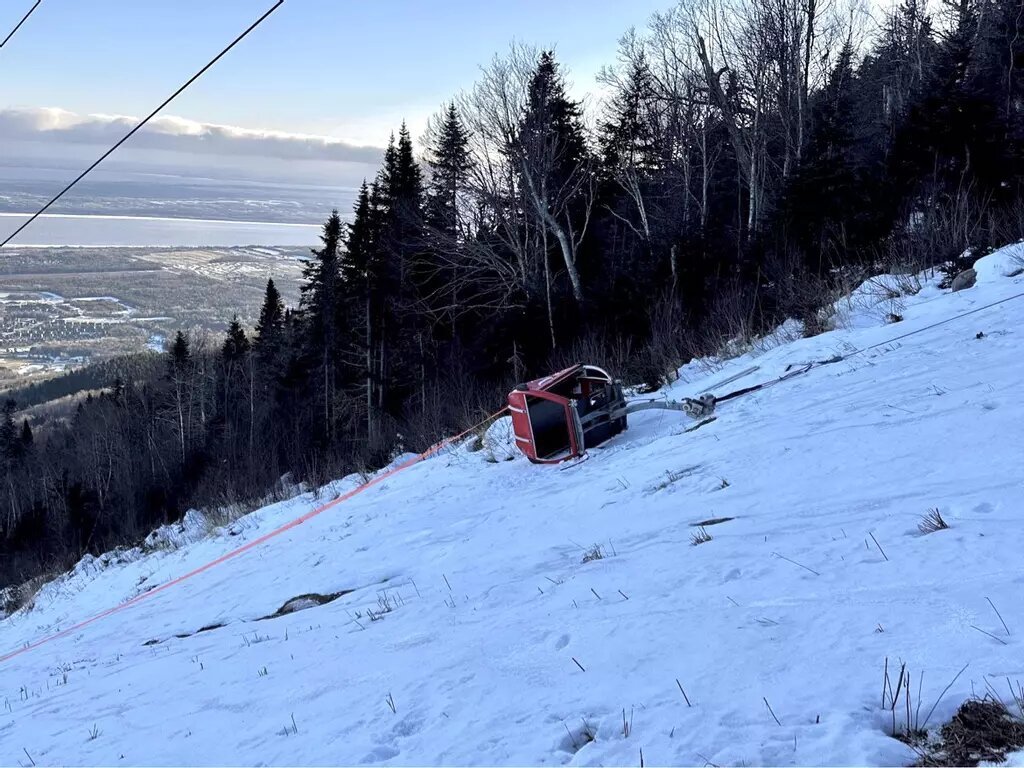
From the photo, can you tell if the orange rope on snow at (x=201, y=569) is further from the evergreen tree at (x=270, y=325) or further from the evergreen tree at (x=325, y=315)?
the evergreen tree at (x=270, y=325)

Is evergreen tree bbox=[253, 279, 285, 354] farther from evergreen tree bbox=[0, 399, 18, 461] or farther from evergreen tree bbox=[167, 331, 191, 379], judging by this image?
evergreen tree bbox=[0, 399, 18, 461]

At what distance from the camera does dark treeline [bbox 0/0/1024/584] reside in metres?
16.4

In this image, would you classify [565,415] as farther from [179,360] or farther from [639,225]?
[179,360]

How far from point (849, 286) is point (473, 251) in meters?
15.9

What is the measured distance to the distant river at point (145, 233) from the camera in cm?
15525

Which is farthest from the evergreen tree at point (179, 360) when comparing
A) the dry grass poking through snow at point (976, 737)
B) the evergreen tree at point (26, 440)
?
the dry grass poking through snow at point (976, 737)

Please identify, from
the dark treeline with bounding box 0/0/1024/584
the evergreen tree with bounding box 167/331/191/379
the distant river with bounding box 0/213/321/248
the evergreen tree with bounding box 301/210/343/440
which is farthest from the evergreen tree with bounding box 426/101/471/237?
the distant river with bounding box 0/213/321/248

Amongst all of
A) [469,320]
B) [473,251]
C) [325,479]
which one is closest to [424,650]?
[325,479]

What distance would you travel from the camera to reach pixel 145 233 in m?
177

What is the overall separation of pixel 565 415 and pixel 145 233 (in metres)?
192

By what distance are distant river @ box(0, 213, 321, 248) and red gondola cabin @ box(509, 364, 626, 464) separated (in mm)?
148815

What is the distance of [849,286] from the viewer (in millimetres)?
12297

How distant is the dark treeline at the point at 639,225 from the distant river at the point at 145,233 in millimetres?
119312

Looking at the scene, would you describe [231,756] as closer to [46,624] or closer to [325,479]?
[46,624]
